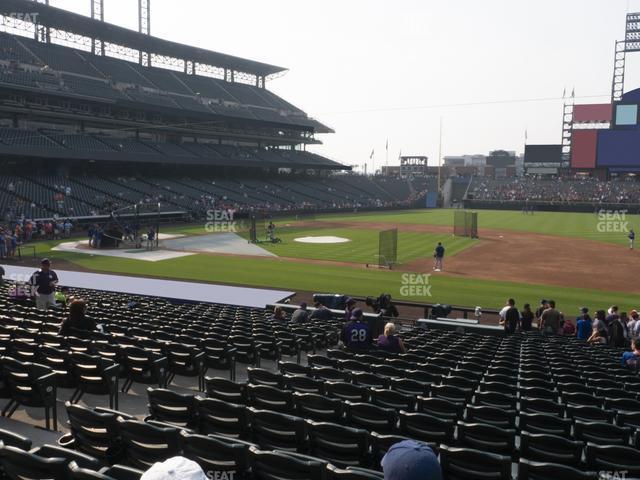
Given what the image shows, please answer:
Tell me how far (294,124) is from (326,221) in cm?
2921

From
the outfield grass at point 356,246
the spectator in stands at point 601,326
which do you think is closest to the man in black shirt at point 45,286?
the spectator in stands at point 601,326

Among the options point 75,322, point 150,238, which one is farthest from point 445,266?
point 75,322

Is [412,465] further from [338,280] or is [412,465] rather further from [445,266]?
[445,266]

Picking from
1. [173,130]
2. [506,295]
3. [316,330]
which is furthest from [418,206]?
[316,330]

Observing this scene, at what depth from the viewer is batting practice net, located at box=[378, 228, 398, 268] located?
33344 millimetres

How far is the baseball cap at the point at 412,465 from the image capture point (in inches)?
109

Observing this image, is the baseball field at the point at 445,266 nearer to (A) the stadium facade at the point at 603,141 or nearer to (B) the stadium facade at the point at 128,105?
(B) the stadium facade at the point at 128,105

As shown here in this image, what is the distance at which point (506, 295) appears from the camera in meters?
26.0

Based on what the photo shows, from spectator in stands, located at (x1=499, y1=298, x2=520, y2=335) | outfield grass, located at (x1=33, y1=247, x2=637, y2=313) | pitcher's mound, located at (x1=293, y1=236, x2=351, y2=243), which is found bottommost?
outfield grass, located at (x1=33, y1=247, x2=637, y2=313)

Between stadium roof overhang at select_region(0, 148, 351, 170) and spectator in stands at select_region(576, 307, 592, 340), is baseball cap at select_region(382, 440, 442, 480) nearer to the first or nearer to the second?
spectator in stands at select_region(576, 307, 592, 340)

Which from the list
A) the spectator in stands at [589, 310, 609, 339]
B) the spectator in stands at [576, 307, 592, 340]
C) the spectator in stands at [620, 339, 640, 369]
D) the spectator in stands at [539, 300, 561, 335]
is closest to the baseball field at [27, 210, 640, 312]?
the spectator in stands at [539, 300, 561, 335]

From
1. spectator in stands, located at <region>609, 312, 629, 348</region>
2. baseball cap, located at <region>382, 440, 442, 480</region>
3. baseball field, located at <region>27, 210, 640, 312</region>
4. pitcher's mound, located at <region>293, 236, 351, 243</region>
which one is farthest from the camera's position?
pitcher's mound, located at <region>293, 236, 351, 243</region>

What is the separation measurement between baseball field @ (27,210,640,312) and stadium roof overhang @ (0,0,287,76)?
30.5m

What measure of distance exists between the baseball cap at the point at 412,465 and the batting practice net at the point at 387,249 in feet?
99.2
